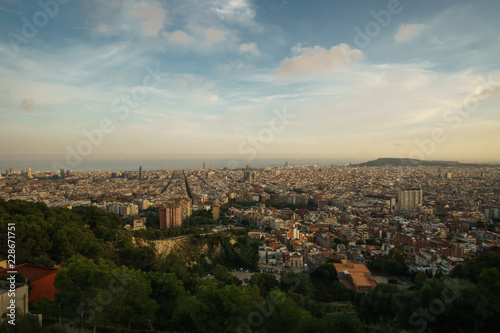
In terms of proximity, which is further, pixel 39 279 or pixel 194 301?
pixel 39 279

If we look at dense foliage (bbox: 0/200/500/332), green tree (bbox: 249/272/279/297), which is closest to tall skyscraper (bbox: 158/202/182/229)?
dense foliage (bbox: 0/200/500/332)

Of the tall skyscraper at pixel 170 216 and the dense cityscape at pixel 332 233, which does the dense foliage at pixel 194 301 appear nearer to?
the dense cityscape at pixel 332 233

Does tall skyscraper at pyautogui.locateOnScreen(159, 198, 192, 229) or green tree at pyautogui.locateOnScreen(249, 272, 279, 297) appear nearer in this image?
green tree at pyautogui.locateOnScreen(249, 272, 279, 297)

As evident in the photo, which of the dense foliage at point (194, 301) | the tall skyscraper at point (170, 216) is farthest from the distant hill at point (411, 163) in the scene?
the dense foliage at point (194, 301)

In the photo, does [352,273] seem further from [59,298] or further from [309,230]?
[59,298]

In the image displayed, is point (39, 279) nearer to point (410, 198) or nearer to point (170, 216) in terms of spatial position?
point (170, 216)

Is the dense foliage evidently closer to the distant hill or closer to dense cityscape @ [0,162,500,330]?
dense cityscape @ [0,162,500,330]

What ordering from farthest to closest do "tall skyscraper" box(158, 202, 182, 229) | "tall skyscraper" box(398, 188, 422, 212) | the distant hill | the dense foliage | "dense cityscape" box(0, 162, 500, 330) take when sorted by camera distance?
the distant hill
"tall skyscraper" box(398, 188, 422, 212)
"tall skyscraper" box(158, 202, 182, 229)
"dense cityscape" box(0, 162, 500, 330)
the dense foliage

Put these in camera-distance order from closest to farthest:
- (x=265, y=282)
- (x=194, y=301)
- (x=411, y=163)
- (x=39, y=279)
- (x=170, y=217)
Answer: (x=194, y=301)
(x=39, y=279)
(x=265, y=282)
(x=170, y=217)
(x=411, y=163)


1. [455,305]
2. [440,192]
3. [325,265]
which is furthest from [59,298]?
[440,192]

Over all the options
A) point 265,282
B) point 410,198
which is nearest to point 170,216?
point 265,282

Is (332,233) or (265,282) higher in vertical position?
(265,282)
